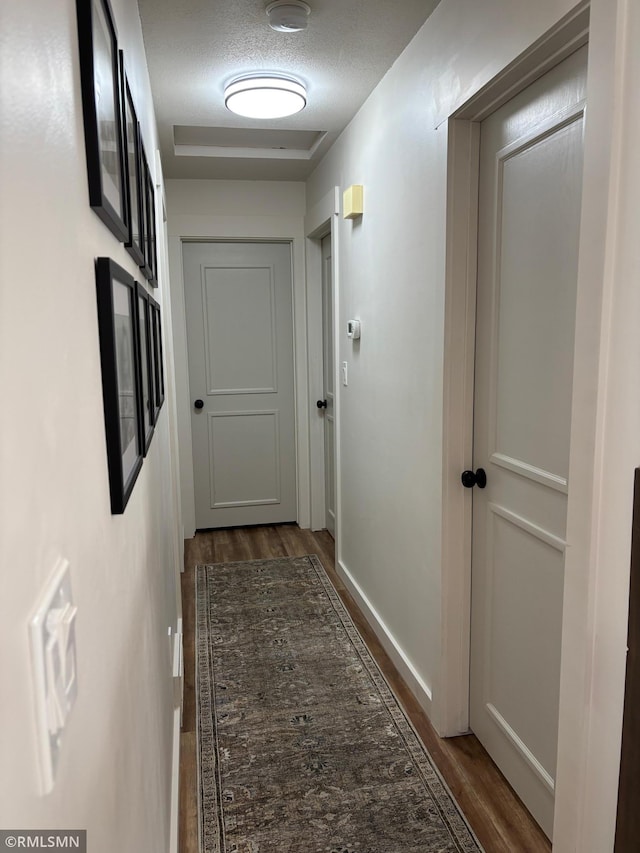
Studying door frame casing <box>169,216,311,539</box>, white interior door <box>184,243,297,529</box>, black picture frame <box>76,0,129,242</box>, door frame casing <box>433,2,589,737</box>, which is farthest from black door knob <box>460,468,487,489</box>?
white interior door <box>184,243,297,529</box>

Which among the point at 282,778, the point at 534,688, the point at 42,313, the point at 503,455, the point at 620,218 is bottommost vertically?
the point at 282,778

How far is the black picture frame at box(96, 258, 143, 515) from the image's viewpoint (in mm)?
762

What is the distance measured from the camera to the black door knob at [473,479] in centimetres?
204

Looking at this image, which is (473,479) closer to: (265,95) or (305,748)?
(305,748)

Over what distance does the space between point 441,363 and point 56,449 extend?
170 cm

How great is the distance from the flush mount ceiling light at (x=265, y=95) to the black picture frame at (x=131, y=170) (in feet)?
4.11

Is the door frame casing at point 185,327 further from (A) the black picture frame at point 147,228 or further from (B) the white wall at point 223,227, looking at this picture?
(A) the black picture frame at point 147,228

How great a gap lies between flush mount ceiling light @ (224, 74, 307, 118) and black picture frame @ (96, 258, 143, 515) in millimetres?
1792

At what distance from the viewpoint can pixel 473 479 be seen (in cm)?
207

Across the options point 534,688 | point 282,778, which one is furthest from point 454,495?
point 282,778

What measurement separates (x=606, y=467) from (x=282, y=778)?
1.47 m

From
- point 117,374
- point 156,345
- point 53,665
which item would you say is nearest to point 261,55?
point 156,345

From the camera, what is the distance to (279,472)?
4.59 metres

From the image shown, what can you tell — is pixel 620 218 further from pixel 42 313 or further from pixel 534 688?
pixel 534 688
